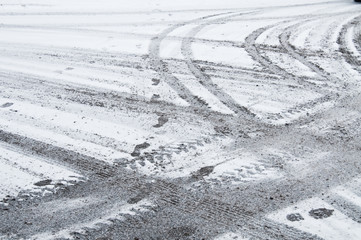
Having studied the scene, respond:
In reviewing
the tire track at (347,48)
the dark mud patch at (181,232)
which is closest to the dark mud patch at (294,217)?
the dark mud patch at (181,232)

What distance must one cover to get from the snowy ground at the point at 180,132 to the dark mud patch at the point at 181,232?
0.02m

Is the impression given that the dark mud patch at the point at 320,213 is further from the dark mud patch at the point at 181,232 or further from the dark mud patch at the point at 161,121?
the dark mud patch at the point at 161,121

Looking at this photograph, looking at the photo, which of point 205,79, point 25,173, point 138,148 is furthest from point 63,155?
point 205,79

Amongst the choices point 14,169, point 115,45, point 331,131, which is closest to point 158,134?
point 14,169

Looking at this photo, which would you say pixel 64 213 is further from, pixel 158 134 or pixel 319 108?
pixel 319 108

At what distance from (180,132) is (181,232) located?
6.60ft

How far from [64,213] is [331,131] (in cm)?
348

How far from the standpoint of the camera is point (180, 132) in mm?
5730

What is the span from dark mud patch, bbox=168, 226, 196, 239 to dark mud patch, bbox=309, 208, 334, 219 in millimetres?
1126

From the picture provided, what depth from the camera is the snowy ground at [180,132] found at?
4.11 m

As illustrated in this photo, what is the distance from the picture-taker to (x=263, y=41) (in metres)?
9.59

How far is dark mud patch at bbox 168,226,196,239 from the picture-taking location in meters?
3.84

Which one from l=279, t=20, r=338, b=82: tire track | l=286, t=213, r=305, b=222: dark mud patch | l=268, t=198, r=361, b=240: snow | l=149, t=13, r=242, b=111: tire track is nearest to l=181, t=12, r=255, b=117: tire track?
l=149, t=13, r=242, b=111: tire track

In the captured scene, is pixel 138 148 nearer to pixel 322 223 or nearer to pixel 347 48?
pixel 322 223
